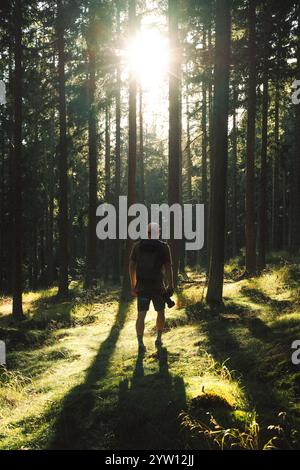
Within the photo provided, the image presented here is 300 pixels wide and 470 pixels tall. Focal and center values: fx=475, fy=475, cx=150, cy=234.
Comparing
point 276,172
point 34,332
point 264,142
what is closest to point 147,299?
point 34,332

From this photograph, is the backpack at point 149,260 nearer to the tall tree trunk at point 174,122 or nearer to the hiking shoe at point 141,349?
the hiking shoe at point 141,349

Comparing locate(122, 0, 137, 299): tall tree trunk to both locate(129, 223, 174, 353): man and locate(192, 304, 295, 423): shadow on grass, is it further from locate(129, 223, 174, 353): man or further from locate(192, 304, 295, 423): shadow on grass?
locate(129, 223, 174, 353): man

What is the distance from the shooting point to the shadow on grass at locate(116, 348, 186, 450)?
513 centimetres

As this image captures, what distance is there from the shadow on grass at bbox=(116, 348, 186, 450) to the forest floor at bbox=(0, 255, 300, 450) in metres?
0.01

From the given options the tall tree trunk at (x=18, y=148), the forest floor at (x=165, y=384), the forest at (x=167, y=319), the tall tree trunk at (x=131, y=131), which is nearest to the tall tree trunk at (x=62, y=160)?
the forest at (x=167, y=319)

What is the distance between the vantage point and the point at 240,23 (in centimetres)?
1969

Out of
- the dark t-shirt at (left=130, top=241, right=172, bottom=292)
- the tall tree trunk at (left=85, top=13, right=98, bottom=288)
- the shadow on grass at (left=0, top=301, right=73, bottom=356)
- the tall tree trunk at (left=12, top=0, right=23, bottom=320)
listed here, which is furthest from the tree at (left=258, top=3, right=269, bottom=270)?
the dark t-shirt at (left=130, top=241, right=172, bottom=292)

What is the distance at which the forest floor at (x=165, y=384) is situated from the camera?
520 centimetres

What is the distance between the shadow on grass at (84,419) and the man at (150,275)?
142cm

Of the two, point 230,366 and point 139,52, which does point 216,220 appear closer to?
point 230,366

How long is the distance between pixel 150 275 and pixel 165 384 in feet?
7.51

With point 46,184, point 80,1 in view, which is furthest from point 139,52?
point 46,184
